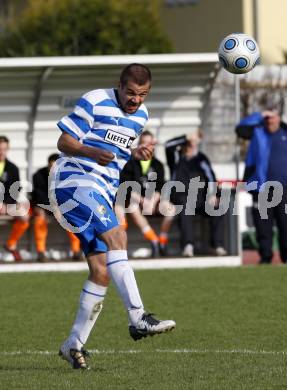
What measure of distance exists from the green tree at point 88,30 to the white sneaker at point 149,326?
79.1 feet

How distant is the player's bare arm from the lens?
827 cm

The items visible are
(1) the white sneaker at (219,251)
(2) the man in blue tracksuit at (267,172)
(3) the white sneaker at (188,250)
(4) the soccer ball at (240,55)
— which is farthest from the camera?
(1) the white sneaker at (219,251)

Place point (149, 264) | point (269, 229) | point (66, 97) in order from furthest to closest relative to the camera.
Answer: point (66, 97) → point (149, 264) → point (269, 229)

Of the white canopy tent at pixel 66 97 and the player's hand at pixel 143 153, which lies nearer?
the player's hand at pixel 143 153

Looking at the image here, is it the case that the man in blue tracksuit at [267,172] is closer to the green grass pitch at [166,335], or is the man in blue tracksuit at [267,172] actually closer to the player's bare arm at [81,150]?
the green grass pitch at [166,335]

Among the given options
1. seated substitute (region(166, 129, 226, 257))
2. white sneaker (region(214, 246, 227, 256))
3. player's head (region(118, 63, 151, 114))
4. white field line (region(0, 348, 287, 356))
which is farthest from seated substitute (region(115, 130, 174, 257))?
player's head (region(118, 63, 151, 114))

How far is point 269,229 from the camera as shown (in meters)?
16.8

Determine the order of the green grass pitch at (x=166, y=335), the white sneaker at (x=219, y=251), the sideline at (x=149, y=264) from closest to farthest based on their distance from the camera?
the green grass pitch at (x=166, y=335)
the sideline at (x=149, y=264)
the white sneaker at (x=219, y=251)

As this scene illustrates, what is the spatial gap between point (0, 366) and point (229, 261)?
8.70 metres

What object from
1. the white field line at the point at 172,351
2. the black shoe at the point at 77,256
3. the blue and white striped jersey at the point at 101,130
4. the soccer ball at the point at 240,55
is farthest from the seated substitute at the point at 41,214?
the blue and white striped jersey at the point at 101,130

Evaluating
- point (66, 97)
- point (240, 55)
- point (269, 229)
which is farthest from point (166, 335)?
point (66, 97)

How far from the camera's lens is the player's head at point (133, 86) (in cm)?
852

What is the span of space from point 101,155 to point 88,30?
25168mm

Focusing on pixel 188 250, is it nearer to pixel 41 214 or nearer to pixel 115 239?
pixel 41 214
